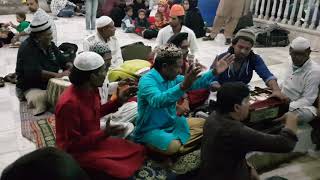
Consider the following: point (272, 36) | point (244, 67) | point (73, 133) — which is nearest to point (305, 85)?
point (244, 67)

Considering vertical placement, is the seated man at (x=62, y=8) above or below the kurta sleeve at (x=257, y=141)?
below

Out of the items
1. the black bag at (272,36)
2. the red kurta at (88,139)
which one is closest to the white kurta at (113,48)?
the red kurta at (88,139)

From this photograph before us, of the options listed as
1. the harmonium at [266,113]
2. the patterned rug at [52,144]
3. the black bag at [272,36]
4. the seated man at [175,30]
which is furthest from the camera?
the black bag at [272,36]

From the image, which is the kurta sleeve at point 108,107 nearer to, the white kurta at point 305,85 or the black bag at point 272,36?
the white kurta at point 305,85

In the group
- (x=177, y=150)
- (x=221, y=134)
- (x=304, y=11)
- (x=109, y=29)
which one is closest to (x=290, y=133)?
(x=221, y=134)

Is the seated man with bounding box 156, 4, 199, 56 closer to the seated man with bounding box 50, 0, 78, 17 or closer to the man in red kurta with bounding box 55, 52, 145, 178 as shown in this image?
the man in red kurta with bounding box 55, 52, 145, 178

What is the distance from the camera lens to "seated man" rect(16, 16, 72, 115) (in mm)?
4035

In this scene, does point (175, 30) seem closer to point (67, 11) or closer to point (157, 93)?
point (157, 93)

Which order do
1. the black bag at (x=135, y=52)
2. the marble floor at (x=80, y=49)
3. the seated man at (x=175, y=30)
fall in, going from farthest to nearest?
the black bag at (x=135, y=52) < the seated man at (x=175, y=30) < the marble floor at (x=80, y=49)

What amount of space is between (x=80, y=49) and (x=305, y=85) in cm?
470

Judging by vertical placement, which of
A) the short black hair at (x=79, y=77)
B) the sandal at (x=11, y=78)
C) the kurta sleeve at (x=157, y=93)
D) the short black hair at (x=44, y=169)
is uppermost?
the short black hair at (x=44, y=169)

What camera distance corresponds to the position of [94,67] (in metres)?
2.46

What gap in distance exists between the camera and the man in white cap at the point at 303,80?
3.46 metres

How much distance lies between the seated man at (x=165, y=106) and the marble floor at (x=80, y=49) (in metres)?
0.95
